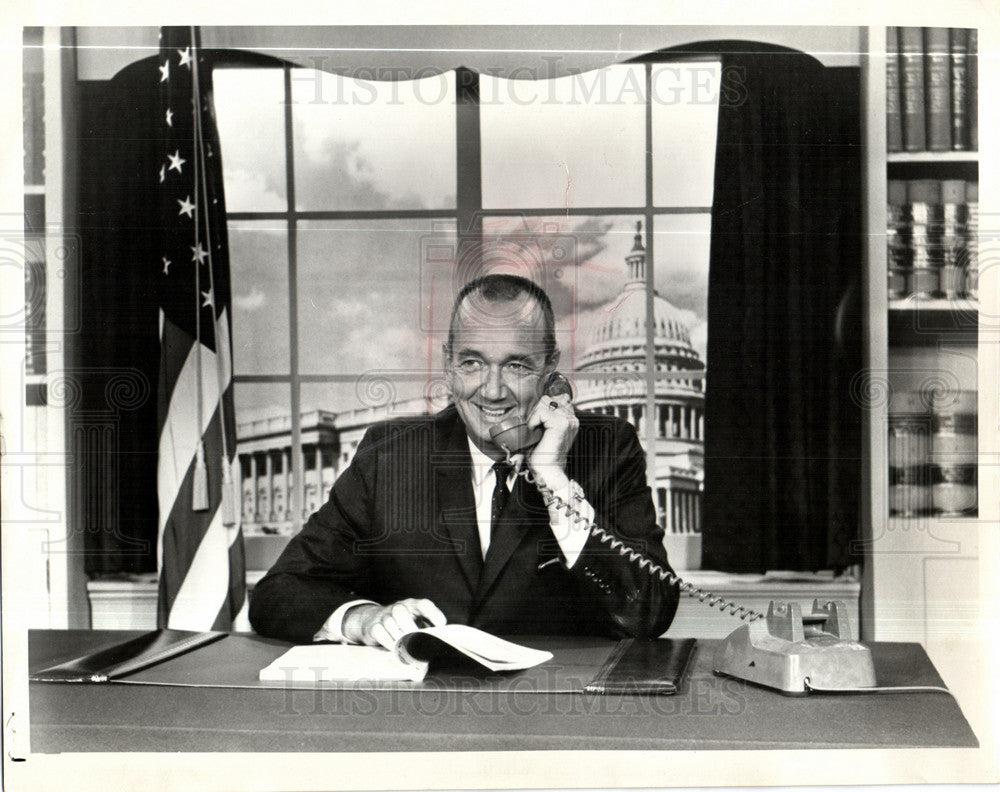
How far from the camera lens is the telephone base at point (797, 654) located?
1697 mm

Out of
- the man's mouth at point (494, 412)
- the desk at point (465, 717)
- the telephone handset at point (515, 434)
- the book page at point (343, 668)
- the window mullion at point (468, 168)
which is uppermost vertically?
the window mullion at point (468, 168)

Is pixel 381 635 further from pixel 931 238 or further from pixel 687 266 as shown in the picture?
pixel 931 238

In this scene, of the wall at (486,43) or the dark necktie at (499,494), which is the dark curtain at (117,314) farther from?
the dark necktie at (499,494)

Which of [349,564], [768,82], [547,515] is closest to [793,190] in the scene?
[768,82]

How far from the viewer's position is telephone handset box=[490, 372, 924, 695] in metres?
1.70

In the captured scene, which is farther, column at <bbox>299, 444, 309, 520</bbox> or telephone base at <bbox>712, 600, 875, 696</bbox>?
column at <bbox>299, 444, 309, 520</bbox>

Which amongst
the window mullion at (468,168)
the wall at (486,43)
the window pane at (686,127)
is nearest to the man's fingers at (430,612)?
the window mullion at (468,168)

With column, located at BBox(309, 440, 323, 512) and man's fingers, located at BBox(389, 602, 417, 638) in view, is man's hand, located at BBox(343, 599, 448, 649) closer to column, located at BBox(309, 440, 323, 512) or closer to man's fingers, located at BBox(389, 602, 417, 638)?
man's fingers, located at BBox(389, 602, 417, 638)

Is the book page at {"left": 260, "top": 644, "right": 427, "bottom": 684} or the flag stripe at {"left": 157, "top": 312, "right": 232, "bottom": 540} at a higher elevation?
the flag stripe at {"left": 157, "top": 312, "right": 232, "bottom": 540}

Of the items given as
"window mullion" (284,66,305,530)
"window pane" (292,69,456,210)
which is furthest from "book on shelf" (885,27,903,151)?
"window mullion" (284,66,305,530)

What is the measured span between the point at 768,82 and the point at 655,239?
39cm

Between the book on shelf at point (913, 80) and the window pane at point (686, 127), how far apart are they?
1.21 ft

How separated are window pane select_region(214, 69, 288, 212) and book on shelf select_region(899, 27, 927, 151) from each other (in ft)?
4.04

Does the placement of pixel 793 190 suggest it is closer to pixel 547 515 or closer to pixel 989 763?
pixel 547 515
